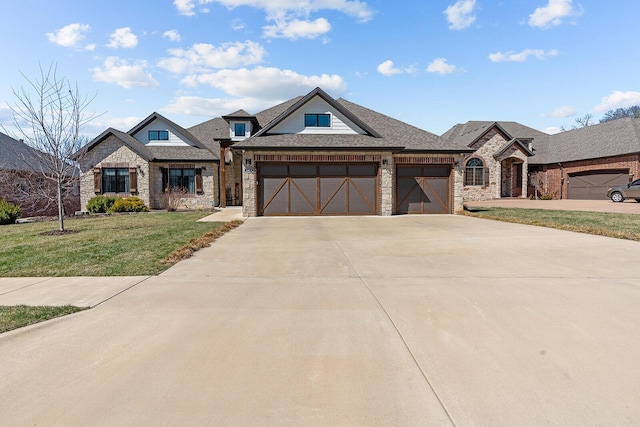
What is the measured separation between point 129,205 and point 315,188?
11.9 m

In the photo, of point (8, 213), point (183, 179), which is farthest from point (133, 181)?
point (8, 213)

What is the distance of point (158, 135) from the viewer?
24.4 meters

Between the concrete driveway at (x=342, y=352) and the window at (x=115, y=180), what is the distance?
1979 cm

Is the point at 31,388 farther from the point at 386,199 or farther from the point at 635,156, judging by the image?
the point at 635,156

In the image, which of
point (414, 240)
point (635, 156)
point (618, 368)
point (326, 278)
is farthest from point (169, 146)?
point (635, 156)

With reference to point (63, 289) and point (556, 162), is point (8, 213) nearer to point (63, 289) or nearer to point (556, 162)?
point (63, 289)

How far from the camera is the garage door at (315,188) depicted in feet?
57.3

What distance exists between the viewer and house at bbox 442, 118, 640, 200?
1111 inches

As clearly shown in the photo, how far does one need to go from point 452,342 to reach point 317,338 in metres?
1.33

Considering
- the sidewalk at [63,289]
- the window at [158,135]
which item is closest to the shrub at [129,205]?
the window at [158,135]

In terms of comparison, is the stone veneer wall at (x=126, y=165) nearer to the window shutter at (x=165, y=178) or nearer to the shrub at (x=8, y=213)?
the window shutter at (x=165, y=178)

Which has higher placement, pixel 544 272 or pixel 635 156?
pixel 635 156

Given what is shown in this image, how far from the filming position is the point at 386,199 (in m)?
17.8

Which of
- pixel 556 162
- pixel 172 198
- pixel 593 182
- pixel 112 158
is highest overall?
pixel 556 162
